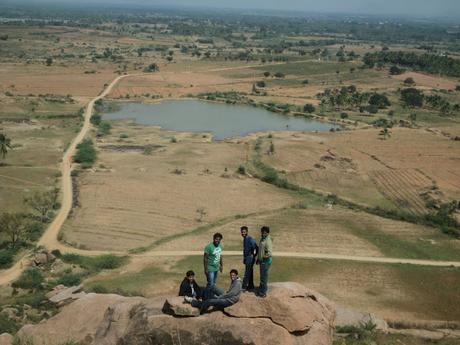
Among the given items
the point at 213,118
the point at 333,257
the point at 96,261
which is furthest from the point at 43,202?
the point at 213,118

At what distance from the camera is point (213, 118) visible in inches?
3536

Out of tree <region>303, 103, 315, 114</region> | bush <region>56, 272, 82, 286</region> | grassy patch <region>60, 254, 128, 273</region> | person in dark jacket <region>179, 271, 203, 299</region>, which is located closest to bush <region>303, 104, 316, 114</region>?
tree <region>303, 103, 315, 114</region>

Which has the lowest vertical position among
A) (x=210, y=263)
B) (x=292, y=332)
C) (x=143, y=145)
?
(x=143, y=145)

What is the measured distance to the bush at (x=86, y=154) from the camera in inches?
2295

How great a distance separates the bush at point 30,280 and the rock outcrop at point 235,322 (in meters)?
14.1

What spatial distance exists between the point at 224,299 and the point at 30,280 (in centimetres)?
1916

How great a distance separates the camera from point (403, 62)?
150875mm

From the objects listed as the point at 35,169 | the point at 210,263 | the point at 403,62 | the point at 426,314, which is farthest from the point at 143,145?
the point at 403,62

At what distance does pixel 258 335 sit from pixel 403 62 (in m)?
150

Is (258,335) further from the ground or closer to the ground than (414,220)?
further from the ground

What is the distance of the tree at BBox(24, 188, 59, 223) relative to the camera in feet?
139

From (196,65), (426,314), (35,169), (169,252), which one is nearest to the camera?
(426,314)

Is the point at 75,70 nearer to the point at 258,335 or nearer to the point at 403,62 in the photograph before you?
the point at 403,62

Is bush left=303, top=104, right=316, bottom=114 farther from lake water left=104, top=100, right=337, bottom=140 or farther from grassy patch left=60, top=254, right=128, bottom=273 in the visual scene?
grassy patch left=60, top=254, right=128, bottom=273
